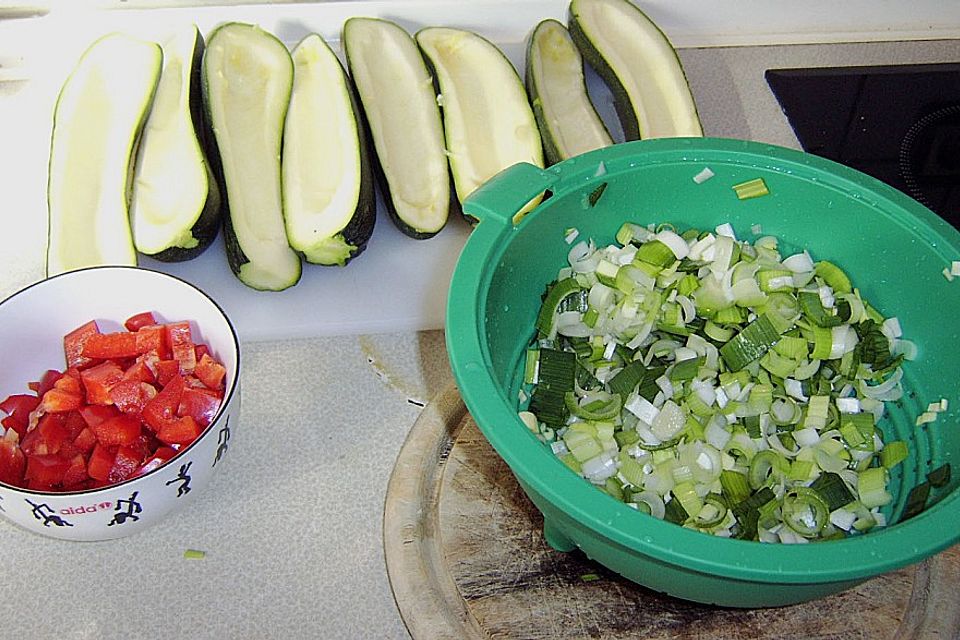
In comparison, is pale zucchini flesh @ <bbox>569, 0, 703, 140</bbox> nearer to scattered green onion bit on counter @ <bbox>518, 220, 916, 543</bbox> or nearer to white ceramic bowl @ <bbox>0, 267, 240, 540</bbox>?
scattered green onion bit on counter @ <bbox>518, 220, 916, 543</bbox>

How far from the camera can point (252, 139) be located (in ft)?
4.14

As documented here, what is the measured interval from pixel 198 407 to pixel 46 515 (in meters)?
0.18

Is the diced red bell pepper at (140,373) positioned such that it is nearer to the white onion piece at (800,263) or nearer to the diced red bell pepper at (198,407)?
the diced red bell pepper at (198,407)

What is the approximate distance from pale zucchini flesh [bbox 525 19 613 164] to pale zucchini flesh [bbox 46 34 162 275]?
1.85 ft

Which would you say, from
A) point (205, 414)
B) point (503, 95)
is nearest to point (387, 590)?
point (205, 414)

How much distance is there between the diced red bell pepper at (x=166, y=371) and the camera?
97 cm

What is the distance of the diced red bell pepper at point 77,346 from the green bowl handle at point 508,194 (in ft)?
1.58

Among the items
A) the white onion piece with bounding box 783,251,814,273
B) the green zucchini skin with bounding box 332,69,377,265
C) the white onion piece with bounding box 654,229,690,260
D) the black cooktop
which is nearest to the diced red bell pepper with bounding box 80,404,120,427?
the green zucchini skin with bounding box 332,69,377,265

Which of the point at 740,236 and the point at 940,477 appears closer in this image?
the point at 940,477

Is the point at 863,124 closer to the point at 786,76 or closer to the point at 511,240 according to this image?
the point at 786,76

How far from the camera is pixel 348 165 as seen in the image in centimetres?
121

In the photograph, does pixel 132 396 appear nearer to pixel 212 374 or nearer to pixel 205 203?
pixel 212 374

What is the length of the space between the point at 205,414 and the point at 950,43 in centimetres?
143

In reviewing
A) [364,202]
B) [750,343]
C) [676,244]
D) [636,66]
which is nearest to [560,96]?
[636,66]
